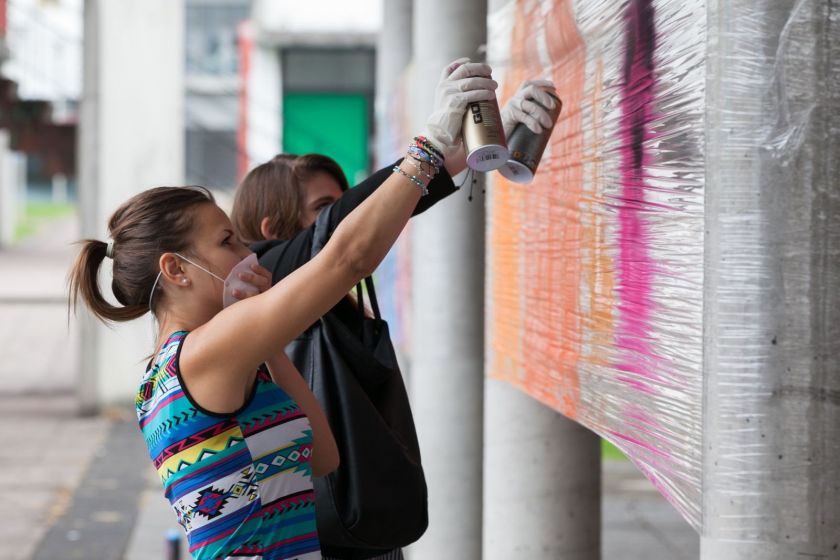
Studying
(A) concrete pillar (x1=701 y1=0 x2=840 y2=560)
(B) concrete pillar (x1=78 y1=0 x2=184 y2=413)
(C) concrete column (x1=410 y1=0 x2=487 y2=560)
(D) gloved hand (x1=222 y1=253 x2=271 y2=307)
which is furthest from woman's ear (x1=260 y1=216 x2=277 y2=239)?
(B) concrete pillar (x1=78 y1=0 x2=184 y2=413)

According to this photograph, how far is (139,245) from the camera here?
2.40m

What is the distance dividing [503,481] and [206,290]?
1.87 metres

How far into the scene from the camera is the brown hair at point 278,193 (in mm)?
3275

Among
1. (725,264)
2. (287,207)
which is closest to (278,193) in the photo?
(287,207)

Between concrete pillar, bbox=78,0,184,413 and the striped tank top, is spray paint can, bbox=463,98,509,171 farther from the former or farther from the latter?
concrete pillar, bbox=78,0,184,413

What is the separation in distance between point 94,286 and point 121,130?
814cm

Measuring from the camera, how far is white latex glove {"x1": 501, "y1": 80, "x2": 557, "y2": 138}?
8.36ft

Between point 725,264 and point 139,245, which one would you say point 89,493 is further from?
point 725,264

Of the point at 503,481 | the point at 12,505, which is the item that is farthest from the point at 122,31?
the point at 503,481

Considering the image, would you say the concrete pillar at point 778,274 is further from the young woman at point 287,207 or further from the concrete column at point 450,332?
the concrete column at point 450,332

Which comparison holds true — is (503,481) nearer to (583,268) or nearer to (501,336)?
(501,336)

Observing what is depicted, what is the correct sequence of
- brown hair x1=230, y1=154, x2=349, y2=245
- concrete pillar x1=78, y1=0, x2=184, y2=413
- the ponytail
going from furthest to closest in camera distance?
1. concrete pillar x1=78, y1=0, x2=184, y2=413
2. brown hair x1=230, y1=154, x2=349, y2=245
3. the ponytail

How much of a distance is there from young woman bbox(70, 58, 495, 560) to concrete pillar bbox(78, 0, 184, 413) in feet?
26.2

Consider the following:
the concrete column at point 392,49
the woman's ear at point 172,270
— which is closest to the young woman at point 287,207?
the woman's ear at point 172,270
